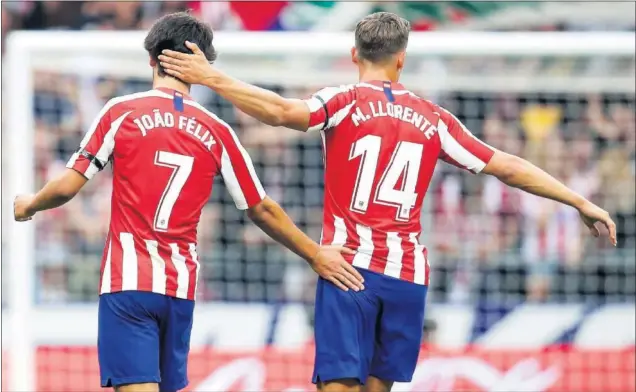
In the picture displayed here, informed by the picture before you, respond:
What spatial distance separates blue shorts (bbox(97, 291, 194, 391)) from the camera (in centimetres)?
545

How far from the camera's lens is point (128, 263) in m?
5.50

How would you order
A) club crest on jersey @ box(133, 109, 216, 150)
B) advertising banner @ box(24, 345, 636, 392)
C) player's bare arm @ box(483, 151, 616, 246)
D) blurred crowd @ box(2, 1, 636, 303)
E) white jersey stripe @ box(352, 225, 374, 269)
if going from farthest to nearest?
blurred crowd @ box(2, 1, 636, 303), advertising banner @ box(24, 345, 636, 392), player's bare arm @ box(483, 151, 616, 246), white jersey stripe @ box(352, 225, 374, 269), club crest on jersey @ box(133, 109, 216, 150)

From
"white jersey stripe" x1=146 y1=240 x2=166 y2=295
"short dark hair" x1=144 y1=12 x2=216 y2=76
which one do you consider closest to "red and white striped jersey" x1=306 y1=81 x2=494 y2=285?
"short dark hair" x1=144 y1=12 x2=216 y2=76

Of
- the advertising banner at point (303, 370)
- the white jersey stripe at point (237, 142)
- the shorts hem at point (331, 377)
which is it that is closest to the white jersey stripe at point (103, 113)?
the white jersey stripe at point (237, 142)

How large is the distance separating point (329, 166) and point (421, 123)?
0.46m

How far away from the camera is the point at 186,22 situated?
18.0 ft

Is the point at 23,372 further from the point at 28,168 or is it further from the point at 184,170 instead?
the point at 184,170

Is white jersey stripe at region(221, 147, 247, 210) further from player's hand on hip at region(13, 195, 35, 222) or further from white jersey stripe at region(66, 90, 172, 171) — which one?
player's hand on hip at region(13, 195, 35, 222)

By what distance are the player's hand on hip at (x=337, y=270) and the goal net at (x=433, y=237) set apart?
3013mm

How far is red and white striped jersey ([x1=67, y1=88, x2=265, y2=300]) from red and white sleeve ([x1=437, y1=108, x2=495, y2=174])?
103cm

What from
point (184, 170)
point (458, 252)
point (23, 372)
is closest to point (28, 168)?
point (23, 372)

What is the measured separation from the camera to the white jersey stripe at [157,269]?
5500 millimetres

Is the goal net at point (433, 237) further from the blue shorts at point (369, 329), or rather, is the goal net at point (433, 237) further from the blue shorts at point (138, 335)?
the blue shorts at point (138, 335)

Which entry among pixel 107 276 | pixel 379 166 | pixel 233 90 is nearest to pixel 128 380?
pixel 107 276
